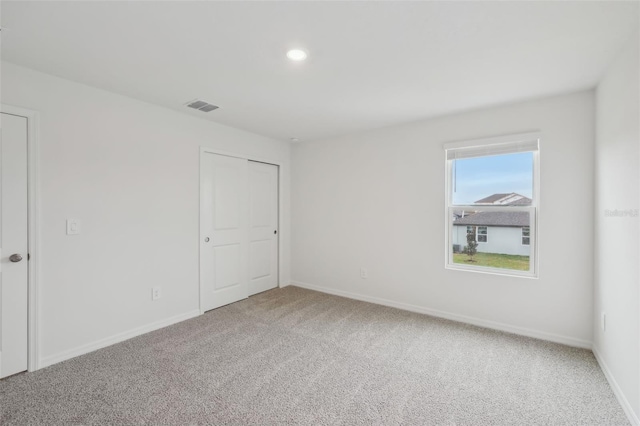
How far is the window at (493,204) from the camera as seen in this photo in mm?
2973

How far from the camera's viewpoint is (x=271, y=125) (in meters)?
3.77

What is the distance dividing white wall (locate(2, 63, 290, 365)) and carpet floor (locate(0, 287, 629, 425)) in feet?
1.07

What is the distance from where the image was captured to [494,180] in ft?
Result: 10.4

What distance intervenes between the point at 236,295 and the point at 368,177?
2396 mm

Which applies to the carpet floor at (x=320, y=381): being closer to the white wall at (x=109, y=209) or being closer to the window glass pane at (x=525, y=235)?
the white wall at (x=109, y=209)

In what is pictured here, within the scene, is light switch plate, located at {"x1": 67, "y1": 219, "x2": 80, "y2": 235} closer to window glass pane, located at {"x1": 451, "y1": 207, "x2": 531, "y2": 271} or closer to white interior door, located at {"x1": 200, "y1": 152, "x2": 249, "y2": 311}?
white interior door, located at {"x1": 200, "y1": 152, "x2": 249, "y2": 311}

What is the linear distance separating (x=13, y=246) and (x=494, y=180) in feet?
14.2

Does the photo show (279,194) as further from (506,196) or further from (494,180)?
(506,196)

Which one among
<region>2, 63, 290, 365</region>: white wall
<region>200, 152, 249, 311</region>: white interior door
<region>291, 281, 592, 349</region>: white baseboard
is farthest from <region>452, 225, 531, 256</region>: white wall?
<region>2, 63, 290, 365</region>: white wall

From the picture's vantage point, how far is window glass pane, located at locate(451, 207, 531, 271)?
3.03 m

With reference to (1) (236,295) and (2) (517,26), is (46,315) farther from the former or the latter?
(2) (517,26)

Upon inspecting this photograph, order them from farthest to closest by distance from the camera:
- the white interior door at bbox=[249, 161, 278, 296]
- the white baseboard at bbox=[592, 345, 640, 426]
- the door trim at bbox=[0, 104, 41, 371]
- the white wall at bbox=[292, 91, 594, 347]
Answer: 1. the white interior door at bbox=[249, 161, 278, 296]
2. the white wall at bbox=[292, 91, 594, 347]
3. the door trim at bbox=[0, 104, 41, 371]
4. the white baseboard at bbox=[592, 345, 640, 426]

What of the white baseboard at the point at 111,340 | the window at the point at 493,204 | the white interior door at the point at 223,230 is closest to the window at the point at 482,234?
the window at the point at 493,204

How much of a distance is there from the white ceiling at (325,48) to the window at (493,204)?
1.70ft
